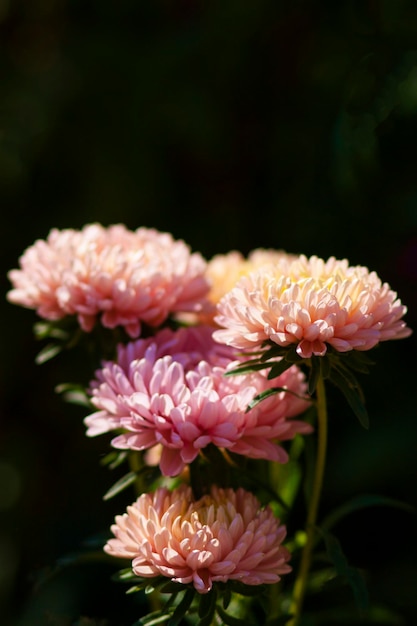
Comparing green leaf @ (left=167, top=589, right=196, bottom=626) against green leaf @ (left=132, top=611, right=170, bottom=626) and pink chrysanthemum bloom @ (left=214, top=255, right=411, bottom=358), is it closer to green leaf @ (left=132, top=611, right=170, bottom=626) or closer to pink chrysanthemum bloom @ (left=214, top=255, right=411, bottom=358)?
green leaf @ (left=132, top=611, right=170, bottom=626)

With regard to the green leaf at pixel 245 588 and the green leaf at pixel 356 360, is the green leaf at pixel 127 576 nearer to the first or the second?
the green leaf at pixel 245 588

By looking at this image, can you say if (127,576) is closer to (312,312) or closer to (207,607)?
(207,607)

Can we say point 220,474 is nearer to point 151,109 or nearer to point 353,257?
point 353,257

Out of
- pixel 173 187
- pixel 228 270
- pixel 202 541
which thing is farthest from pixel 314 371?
pixel 173 187

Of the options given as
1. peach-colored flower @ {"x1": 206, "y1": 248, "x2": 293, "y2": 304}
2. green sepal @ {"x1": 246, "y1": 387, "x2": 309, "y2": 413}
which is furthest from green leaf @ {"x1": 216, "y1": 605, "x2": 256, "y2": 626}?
peach-colored flower @ {"x1": 206, "y1": 248, "x2": 293, "y2": 304}

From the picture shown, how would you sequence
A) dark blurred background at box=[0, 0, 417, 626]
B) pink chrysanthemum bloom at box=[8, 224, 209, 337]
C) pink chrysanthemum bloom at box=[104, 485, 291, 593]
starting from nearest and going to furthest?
1. pink chrysanthemum bloom at box=[104, 485, 291, 593]
2. pink chrysanthemum bloom at box=[8, 224, 209, 337]
3. dark blurred background at box=[0, 0, 417, 626]

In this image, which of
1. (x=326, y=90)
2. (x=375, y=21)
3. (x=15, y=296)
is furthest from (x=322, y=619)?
(x=326, y=90)
